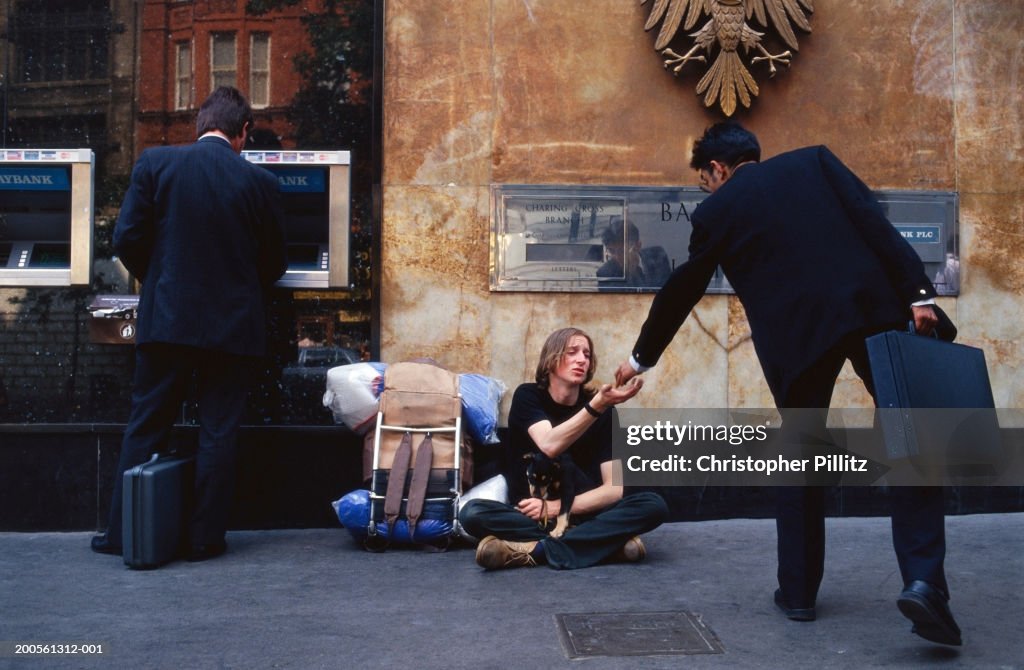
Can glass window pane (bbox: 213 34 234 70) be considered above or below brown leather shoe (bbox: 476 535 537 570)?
above

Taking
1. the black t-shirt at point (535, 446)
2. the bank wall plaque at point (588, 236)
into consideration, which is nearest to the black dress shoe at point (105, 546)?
the black t-shirt at point (535, 446)

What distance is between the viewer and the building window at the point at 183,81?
5.52 m

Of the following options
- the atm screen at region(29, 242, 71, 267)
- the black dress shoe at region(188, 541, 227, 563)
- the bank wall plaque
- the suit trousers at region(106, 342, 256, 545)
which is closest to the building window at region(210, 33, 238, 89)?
the atm screen at region(29, 242, 71, 267)

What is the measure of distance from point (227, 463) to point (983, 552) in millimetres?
3347

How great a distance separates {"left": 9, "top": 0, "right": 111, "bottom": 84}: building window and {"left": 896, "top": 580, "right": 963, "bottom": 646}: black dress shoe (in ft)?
15.2

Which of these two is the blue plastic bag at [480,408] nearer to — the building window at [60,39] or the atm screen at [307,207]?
the atm screen at [307,207]

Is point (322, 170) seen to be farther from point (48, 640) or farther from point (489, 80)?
point (48, 640)

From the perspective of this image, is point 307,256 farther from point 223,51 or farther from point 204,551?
point 204,551

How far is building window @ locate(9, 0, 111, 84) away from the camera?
552 centimetres

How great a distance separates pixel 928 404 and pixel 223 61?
4057 millimetres

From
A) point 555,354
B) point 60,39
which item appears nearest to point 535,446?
point 555,354

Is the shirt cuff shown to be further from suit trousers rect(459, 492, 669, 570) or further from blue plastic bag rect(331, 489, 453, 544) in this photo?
blue plastic bag rect(331, 489, 453, 544)

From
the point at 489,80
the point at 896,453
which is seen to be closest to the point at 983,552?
the point at 896,453

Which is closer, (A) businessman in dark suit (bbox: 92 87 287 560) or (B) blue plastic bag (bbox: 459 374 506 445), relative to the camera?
(A) businessman in dark suit (bbox: 92 87 287 560)
